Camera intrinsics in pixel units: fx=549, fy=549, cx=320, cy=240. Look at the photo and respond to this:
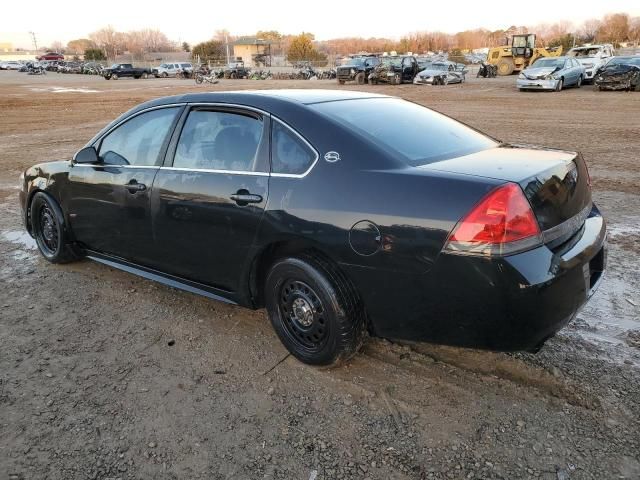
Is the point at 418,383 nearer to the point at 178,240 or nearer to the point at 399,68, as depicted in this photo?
the point at 178,240

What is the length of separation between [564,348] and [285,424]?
1.85 m

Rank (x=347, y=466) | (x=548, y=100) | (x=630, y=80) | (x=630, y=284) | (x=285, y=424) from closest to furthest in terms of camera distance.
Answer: (x=347, y=466) → (x=285, y=424) → (x=630, y=284) → (x=548, y=100) → (x=630, y=80)

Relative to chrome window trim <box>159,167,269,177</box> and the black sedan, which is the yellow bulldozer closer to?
the black sedan

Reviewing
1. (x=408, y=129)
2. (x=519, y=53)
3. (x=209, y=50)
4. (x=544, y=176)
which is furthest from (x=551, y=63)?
(x=209, y=50)

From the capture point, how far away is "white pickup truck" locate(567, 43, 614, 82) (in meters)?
27.4

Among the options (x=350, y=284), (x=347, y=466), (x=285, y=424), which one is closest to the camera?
(x=347, y=466)

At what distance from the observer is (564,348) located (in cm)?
347

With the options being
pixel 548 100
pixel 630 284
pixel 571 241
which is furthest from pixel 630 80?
pixel 571 241

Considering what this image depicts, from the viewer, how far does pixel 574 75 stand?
25.6 meters

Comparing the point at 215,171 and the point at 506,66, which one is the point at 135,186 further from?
the point at 506,66

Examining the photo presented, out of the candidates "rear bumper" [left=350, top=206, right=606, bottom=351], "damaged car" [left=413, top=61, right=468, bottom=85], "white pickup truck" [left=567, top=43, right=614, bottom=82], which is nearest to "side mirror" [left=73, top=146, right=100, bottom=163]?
"rear bumper" [left=350, top=206, right=606, bottom=351]

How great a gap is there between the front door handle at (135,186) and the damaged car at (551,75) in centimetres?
2386

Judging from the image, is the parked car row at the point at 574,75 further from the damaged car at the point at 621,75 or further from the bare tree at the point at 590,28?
the bare tree at the point at 590,28

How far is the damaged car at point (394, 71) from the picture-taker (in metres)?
33.2
